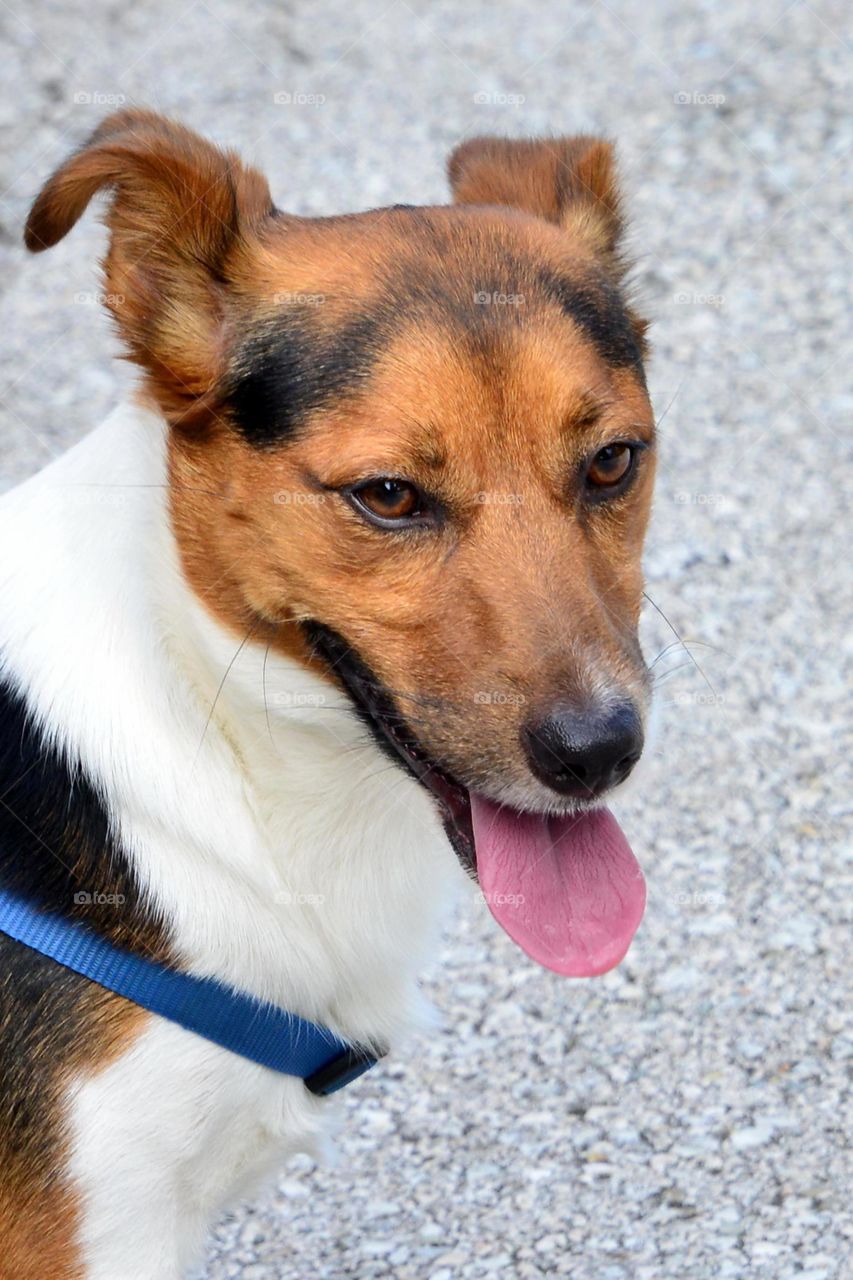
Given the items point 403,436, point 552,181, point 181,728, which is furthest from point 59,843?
point 552,181

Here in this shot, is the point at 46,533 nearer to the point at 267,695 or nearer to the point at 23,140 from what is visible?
the point at 267,695

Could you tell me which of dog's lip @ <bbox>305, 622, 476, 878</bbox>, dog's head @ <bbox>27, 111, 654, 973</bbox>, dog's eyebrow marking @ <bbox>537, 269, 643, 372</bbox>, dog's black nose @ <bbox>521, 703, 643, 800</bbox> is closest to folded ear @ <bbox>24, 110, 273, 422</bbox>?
dog's head @ <bbox>27, 111, 654, 973</bbox>

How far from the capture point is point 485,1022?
4543mm

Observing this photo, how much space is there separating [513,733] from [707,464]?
410cm

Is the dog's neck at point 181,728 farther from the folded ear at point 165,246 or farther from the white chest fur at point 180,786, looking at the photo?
the folded ear at point 165,246

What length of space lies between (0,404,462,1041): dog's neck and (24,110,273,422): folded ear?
0.13 metres

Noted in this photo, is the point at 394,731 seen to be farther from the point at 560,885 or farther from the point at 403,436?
the point at 403,436

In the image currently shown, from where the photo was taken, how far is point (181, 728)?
9.70 ft

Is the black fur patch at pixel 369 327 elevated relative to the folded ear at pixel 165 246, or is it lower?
lower

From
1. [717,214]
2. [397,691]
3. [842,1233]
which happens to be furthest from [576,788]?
[717,214]

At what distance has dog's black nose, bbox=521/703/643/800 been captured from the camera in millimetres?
2686

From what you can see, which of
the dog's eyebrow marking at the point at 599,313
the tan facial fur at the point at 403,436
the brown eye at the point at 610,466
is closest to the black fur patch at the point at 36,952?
the tan facial fur at the point at 403,436

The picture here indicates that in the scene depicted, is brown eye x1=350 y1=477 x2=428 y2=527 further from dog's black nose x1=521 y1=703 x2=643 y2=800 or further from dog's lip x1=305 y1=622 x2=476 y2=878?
dog's black nose x1=521 y1=703 x2=643 y2=800

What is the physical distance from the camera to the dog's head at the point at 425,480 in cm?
280
